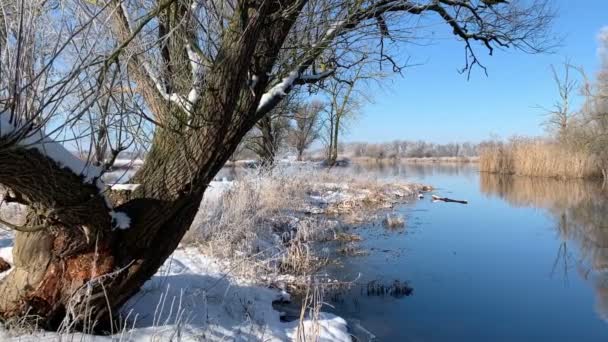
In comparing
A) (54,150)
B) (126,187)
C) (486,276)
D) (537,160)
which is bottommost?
(486,276)

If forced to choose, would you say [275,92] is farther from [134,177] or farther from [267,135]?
[267,135]

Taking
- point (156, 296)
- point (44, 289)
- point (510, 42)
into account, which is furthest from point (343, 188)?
point (44, 289)

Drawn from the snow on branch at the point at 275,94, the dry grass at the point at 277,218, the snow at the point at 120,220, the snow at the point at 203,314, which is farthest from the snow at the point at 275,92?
the dry grass at the point at 277,218

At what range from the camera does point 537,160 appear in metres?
23.7

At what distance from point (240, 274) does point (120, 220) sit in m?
2.62

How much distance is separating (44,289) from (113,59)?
1.55 m

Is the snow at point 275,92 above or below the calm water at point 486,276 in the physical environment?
above

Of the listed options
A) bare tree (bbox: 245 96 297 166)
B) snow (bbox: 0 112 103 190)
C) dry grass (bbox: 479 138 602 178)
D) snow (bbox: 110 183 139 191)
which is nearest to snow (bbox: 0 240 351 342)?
snow (bbox: 110 183 139 191)

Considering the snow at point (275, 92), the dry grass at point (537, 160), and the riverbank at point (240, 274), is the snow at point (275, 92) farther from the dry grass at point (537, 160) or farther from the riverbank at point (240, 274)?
the dry grass at point (537, 160)

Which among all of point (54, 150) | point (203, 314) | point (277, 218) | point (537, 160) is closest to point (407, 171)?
point (537, 160)

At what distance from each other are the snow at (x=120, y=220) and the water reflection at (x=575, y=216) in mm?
5196

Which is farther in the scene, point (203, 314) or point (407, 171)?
point (407, 171)

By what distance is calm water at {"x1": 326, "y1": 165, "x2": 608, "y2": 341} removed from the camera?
4918 mm

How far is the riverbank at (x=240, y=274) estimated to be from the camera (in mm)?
3374
